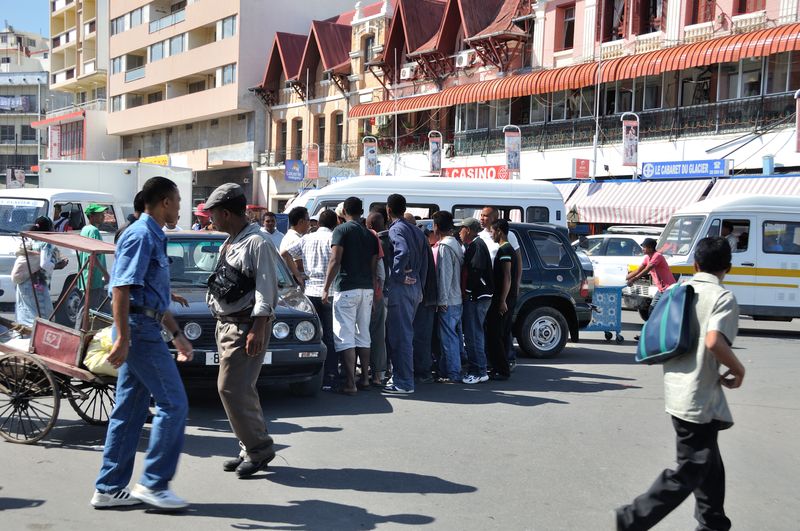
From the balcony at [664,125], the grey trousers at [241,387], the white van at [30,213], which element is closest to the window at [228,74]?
the balcony at [664,125]

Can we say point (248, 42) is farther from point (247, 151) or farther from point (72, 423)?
point (72, 423)

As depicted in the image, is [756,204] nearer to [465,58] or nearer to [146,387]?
[146,387]

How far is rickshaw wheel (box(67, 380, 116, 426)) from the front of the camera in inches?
257

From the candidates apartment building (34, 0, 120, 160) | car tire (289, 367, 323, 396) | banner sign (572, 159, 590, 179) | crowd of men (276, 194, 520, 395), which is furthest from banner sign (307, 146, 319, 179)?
car tire (289, 367, 323, 396)

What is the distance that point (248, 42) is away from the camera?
48.5 metres

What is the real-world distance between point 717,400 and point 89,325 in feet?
14.2

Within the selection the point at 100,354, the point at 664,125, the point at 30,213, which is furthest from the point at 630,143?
the point at 100,354

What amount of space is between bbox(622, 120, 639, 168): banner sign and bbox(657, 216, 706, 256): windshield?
10450 millimetres

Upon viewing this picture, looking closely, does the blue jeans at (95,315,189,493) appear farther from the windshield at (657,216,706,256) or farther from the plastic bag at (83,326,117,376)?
the windshield at (657,216,706,256)

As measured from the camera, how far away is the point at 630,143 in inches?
1113

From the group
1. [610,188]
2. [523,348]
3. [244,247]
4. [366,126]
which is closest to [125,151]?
[366,126]

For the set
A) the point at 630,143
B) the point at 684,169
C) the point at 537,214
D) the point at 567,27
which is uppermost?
the point at 567,27

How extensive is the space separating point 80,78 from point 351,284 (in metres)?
66.4

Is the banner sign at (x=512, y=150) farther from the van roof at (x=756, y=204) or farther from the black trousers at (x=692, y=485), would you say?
the black trousers at (x=692, y=485)
